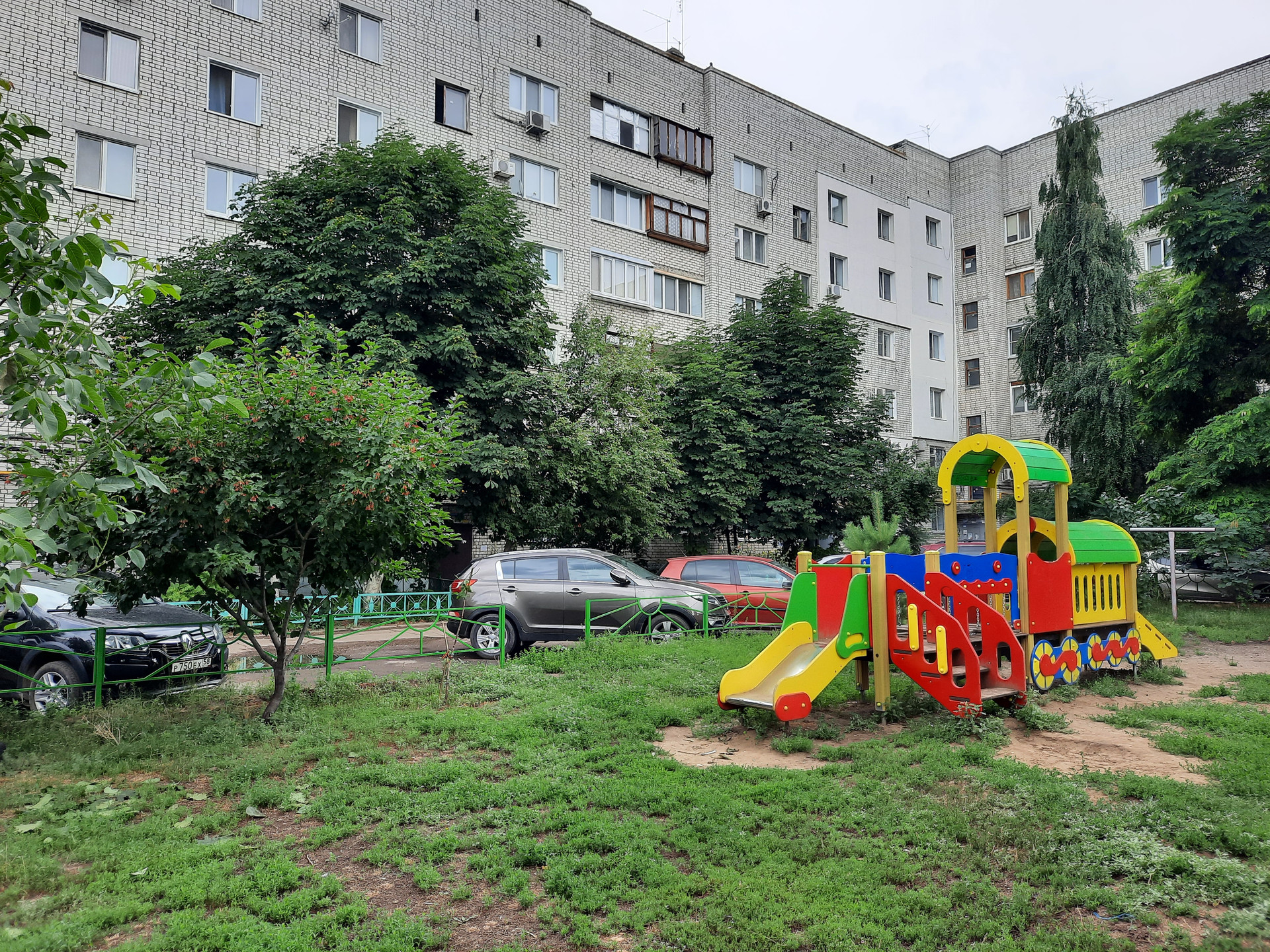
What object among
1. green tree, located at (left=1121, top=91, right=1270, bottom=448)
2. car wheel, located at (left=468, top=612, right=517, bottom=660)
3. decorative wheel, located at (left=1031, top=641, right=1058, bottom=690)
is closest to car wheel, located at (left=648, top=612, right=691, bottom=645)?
car wheel, located at (left=468, top=612, right=517, bottom=660)

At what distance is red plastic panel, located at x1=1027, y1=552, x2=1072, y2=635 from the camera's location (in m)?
9.37

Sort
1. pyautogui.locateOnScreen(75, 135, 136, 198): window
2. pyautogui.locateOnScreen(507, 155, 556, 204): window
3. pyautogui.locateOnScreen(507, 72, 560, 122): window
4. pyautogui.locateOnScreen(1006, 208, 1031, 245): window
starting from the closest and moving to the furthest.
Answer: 1. pyautogui.locateOnScreen(75, 135, 136, 198): window
2. pyautogui.locateOnScreen(507, 155, 556, 204): window
3. pyautogui.locateOnScreen(507, 72, 560, 122): window
4. pyautogui.locateOnScreen(1006, 208, 1031, 245): window

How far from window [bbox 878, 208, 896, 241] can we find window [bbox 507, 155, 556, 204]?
17.3 meters

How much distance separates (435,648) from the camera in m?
12.6

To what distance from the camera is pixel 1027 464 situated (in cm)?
960

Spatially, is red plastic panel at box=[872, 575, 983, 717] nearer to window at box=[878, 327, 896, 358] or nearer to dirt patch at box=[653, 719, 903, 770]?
dirt patch at box=[653, 719, 903, 770]

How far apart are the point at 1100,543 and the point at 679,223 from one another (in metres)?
22.7

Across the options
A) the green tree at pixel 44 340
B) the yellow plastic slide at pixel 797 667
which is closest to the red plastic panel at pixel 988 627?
the yellow plastic slide at pixel 797 667

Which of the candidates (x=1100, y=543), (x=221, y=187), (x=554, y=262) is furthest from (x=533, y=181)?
(x=1100, y=543)

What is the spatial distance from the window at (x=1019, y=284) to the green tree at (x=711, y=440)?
67.2ft

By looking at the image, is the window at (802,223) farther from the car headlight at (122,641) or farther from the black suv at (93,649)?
the car headlight at (122,641)

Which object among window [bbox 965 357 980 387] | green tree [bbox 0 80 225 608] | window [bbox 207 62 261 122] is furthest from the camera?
window [bbox 965 357 980 387]

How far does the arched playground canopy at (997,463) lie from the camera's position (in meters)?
9.50

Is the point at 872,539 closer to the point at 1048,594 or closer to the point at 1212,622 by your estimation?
the point at 1212,622
